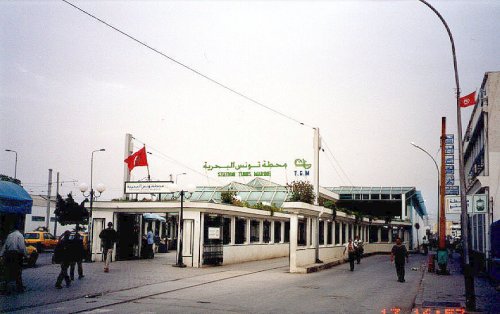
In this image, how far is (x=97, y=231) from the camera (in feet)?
85.1

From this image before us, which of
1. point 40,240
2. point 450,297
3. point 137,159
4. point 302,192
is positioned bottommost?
point 450,297

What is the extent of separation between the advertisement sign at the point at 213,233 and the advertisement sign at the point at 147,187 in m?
3.37

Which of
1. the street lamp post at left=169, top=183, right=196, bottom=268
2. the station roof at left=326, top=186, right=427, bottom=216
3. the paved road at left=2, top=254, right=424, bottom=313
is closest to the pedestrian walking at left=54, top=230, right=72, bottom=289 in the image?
the paved road at left=2, top=254, right=424, bottom=313

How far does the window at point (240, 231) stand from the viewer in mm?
28609

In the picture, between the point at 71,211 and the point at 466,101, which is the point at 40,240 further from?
the point at 466,101

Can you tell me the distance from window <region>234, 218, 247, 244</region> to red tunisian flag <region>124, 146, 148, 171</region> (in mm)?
6426

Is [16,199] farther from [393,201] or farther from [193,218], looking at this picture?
[393,201]

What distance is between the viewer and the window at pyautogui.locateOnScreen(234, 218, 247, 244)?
93.9 ft

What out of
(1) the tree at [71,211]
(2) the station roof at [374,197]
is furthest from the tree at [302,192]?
(2) the station roof at [374,197]

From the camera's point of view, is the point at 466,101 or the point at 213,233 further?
the point at 213,233

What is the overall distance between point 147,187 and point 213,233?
15.9 feet

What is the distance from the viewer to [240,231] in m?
29.3

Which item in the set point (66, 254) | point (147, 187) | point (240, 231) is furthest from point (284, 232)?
point (66, 254)

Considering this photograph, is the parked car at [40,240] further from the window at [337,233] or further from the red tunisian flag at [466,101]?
the red tunisian flag at [466,101]
